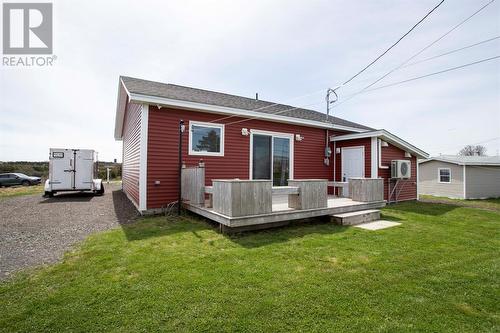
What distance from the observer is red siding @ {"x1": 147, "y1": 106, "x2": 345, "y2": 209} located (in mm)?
6820

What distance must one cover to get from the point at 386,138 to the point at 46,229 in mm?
10571

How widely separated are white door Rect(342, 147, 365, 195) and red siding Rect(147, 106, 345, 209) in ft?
5.46

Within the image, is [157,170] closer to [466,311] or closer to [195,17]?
[195,17]

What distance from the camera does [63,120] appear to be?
47.6 feet

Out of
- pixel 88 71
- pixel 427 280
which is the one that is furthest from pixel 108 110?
pixel 427 280

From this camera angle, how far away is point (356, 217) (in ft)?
19.6

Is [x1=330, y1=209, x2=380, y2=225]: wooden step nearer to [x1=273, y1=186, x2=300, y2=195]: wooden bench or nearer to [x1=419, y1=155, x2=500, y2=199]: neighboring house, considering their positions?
[x1=273, y1=186, x2=300, y2=195]: wooden bench

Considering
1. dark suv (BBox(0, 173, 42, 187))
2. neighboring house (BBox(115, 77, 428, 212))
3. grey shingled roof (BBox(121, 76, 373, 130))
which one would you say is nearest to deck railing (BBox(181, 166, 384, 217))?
neighboring house (BBox(115, 77, 428, 212))

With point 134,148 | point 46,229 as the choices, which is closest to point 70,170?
point 134,148

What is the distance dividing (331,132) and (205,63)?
581 cm

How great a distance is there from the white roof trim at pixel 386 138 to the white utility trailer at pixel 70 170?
35.1 feet

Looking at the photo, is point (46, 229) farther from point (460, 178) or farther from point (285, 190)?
point (460, 178)

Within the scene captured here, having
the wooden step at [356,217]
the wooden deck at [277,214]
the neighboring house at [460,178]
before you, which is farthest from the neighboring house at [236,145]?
the neighboring house at [460,178]

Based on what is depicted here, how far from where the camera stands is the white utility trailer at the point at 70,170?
10.4 metres
